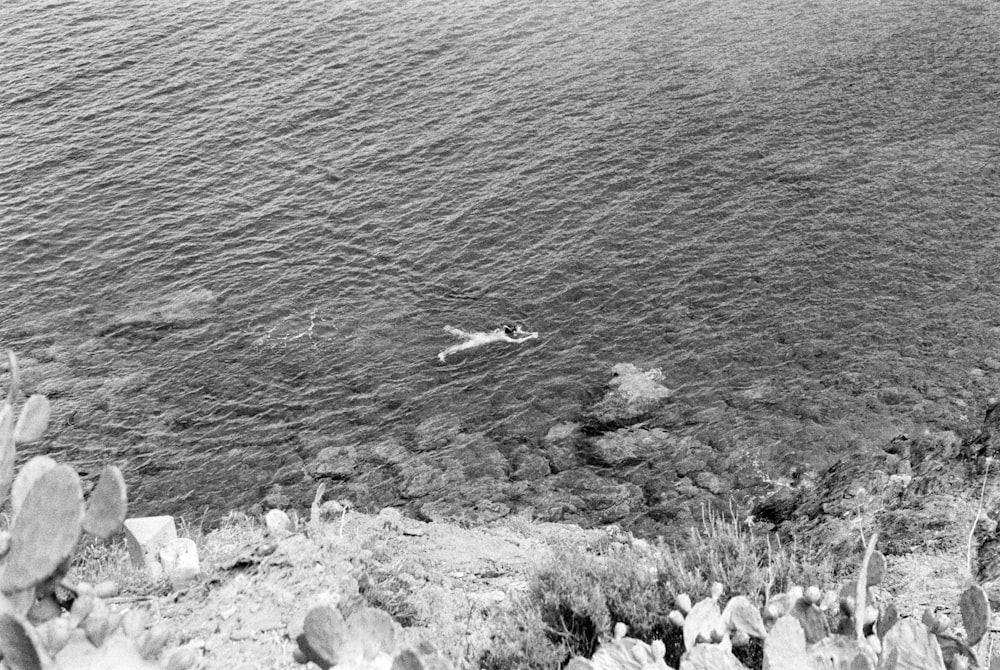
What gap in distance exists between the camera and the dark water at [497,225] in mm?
25219

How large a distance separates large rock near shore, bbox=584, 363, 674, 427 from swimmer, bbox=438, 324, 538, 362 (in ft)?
10.8

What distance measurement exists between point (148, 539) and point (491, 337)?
15682mm

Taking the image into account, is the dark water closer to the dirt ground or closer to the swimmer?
the swimmer

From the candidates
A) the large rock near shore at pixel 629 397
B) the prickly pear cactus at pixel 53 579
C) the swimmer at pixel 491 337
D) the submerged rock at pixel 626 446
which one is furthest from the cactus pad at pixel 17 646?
the swimmer at pixel 491 337

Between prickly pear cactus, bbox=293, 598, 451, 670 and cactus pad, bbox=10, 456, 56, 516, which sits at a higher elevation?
cactus pad, bbox=10, 456, 56, 516

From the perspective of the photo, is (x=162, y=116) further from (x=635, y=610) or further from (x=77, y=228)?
(x=635, y=610)

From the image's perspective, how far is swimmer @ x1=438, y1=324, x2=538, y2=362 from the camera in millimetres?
28031

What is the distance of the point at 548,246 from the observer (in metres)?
31.8

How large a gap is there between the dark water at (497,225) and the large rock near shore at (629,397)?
44cm

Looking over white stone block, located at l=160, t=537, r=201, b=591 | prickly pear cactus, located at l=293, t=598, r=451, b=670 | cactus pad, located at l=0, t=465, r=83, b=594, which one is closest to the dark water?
white stone block, located at l=160, t=537, r=201, b=591

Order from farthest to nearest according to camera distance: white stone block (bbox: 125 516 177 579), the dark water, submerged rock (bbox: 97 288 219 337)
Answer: submerged rock (bbox: 97 288 219 337) → the dark water → white stone block (bbox: 125 516 177 579)

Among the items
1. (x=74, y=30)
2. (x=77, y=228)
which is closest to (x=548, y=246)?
(x=77, y=228)

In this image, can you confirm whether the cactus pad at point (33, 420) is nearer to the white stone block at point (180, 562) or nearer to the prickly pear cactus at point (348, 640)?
the prickly pear cactus at point (348, 640)

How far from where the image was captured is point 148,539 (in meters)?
13.5
